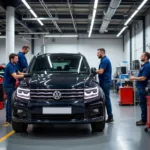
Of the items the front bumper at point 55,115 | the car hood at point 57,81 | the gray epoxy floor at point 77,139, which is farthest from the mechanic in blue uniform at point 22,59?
the front bumper at point 55,115

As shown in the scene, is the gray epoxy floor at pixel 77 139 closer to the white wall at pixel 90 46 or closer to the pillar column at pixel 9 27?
the pillar column at pixel 9 27

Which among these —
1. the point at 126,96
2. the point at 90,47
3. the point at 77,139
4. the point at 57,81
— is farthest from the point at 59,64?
the point at 90,47

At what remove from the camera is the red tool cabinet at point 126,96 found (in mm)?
9852

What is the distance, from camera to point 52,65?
5.41 metres

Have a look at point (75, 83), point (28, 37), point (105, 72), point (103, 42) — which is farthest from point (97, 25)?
point (75, 83)

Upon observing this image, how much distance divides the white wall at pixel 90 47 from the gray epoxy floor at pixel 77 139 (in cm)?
1649

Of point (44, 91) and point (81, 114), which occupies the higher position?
point (44, 91)

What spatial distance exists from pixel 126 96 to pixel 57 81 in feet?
19.1

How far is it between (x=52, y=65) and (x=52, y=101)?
3.99 feet

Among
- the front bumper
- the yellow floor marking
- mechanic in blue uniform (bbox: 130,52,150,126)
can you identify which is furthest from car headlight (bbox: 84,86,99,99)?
the yellow floor marking

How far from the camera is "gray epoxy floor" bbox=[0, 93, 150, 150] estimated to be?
4036mm

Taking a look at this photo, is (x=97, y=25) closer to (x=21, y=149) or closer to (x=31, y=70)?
(x=31, y=70)

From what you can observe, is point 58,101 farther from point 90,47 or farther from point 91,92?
point 90,47

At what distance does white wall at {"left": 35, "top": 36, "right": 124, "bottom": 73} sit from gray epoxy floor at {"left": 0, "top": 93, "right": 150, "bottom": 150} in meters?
16.5
